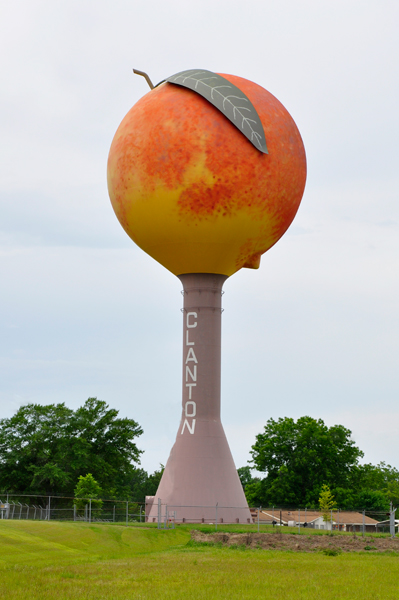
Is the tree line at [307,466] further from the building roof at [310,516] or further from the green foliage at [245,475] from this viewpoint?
the green foliage at [245,475]

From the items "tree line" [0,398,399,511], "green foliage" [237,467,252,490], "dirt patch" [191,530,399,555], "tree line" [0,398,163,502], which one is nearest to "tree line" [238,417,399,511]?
"tree line" [0,398,399,511]

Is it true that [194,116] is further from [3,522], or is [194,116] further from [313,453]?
[313,453]

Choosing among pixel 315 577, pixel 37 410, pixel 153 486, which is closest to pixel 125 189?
pixel 315 577

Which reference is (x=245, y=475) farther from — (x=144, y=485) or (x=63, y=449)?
(x=63, y=449)

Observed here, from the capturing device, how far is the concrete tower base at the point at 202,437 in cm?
3291

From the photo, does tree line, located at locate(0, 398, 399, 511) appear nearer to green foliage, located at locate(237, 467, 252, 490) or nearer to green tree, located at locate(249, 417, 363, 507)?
green tree, located at locate(249, 417, 363, 507)

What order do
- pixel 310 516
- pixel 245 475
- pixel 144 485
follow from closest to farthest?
pixel 310 516
pixel 144 485
pixel 245 475

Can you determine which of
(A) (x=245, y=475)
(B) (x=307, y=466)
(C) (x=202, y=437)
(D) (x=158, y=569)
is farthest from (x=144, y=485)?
(D) (x=158, y=569)

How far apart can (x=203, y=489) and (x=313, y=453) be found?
82.3 feet

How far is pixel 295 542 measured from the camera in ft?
102

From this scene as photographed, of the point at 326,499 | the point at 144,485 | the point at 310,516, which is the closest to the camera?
the point at 326,499

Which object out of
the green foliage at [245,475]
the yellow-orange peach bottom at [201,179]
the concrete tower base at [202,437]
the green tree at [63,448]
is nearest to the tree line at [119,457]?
the green tree at [63,448]

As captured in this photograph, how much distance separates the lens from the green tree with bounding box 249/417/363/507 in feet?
185

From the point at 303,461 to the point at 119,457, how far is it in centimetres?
1367
